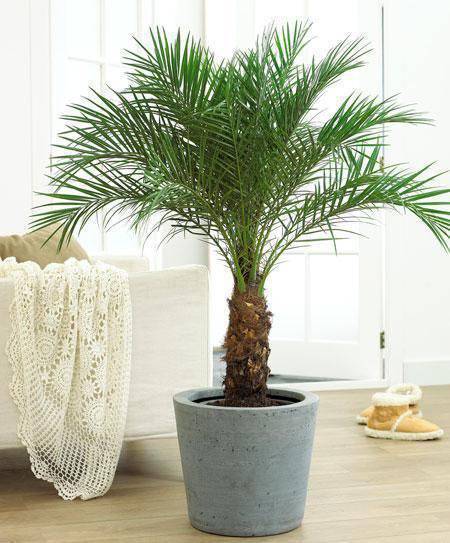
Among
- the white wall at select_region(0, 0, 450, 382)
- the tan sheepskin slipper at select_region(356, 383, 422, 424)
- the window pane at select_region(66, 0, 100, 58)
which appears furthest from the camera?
the white wall at select_region(0, 0, 450, 382)

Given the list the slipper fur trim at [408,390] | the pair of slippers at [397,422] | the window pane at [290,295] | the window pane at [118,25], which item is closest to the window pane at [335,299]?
the window pane at [290,295]

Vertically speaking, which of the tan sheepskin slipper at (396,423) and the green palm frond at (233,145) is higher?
the green palm frond at (233,145)

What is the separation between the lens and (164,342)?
2590mm

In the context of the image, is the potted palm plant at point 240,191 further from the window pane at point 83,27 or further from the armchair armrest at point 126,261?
the window pane at point 83,27

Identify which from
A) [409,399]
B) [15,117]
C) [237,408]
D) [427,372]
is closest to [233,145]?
[237,408]

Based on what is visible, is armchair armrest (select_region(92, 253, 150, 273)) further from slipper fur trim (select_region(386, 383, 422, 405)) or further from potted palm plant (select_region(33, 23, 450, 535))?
potted palm plant (select_region(33, 23, 450, 535))

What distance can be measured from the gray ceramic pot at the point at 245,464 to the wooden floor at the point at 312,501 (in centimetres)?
5

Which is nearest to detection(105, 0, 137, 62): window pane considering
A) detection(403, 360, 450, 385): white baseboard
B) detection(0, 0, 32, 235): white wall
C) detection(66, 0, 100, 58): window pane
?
detection(66, 0, 100, 58): window pane

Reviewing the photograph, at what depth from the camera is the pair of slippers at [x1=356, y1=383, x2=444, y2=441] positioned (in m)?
3.21

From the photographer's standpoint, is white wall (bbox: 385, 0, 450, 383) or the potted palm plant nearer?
the potted palm plant

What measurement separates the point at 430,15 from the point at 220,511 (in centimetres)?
312

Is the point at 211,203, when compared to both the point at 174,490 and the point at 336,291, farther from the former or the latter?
the point at 336,291

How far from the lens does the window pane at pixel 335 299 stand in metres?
4.38

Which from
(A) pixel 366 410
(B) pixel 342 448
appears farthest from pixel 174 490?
(A) pixel 366 410
